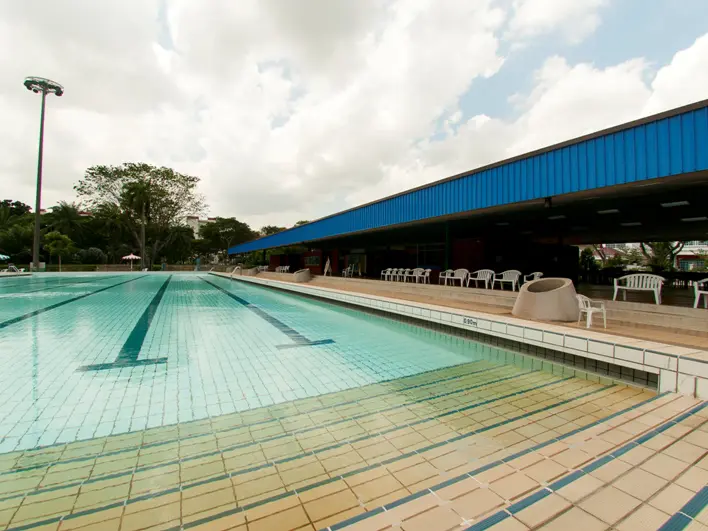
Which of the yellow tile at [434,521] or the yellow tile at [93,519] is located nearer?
the yellow tile at [434,521]

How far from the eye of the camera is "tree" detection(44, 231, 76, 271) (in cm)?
3197

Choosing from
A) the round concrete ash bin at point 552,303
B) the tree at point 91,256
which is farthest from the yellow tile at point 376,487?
the tree at point 91,256

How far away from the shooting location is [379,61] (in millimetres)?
9938

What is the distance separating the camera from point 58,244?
105ft

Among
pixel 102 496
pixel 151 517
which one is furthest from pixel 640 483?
pixel 102 496

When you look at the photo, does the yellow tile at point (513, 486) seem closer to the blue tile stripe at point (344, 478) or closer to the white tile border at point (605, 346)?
the blue tile stripe at point (344, 478)

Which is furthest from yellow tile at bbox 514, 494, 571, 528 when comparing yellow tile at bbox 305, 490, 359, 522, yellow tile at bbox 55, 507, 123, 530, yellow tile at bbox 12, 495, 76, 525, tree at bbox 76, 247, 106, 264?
tree at bbox 76, 247, 106, 264

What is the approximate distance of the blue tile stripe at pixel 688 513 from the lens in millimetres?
1285

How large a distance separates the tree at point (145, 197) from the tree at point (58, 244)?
503cm

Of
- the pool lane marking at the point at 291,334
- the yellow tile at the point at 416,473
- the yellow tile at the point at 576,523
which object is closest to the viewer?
the yellow tile at the point at 576,523

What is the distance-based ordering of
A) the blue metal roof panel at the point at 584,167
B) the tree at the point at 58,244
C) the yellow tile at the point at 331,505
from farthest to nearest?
the tree at the point at 58,244
the blue metal roof panel at the point at 584,167
the yellow tile at the point at 331,505

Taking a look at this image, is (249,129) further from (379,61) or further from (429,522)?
(429,522)

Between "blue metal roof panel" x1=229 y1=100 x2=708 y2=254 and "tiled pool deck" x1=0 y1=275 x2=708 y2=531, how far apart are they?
338cm

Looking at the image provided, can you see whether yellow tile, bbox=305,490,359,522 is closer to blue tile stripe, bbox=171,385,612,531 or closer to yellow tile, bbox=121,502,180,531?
blue tile stripe, bbox=171,385,612,531
